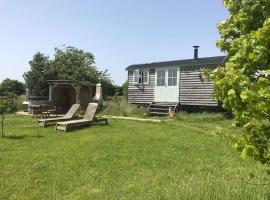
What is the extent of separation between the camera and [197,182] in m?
6.05

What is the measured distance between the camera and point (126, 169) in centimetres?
718

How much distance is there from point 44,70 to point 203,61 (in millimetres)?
17610

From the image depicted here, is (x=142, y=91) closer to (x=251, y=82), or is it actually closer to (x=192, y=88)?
(x=192, y=88)

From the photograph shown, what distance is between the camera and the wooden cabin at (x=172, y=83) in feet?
69.4

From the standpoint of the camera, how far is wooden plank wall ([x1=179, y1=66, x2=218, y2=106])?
2112 centimetres

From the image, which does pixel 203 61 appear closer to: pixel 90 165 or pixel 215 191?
pixel 90 165

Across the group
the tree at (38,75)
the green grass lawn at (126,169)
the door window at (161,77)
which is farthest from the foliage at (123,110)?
the green grass lawn at (126,169)

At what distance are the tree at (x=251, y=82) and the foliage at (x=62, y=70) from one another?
28819 millimetres

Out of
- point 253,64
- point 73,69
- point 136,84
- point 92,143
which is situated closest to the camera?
point 253,64

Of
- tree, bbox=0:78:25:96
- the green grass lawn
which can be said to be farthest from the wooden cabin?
tree, bbox=0:78:25:96

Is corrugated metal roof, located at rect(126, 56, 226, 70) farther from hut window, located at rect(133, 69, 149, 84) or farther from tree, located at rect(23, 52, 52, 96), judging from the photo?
tree, located at rect(23, 52, 52, 96)

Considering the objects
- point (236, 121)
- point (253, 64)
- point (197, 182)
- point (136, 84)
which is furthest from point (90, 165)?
point (136, 84)

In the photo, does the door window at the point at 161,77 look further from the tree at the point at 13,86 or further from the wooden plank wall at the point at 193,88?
the tree at the point at 13,86

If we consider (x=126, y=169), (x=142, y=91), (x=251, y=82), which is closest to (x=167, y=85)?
(x=142, y=91)
